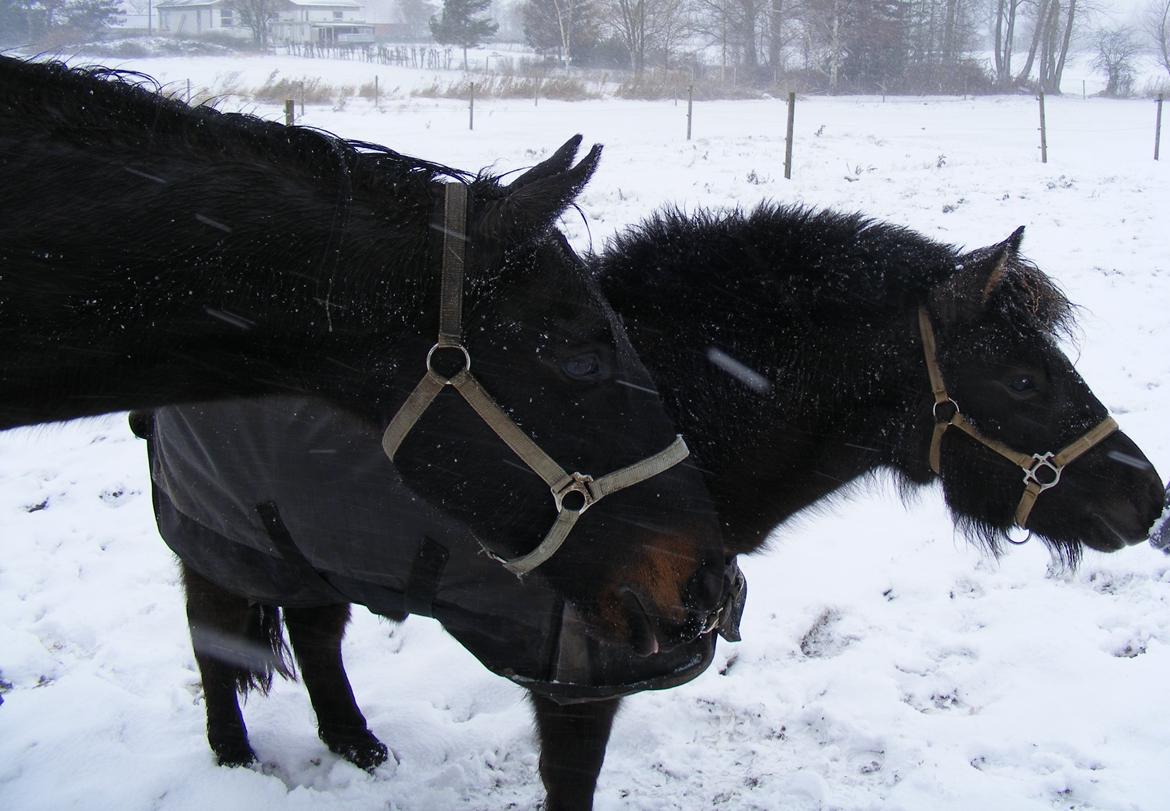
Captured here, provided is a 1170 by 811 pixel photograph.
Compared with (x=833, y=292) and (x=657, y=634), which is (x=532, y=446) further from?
(x=833, y=292)

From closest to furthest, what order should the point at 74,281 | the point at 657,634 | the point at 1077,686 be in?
1. the point at 74,281
2. the point at 657,634
3. the point at 1077,686

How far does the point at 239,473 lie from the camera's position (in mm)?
2275

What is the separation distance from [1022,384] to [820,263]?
0.67 meters

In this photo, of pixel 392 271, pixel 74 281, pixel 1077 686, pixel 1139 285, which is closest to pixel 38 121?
pixel 74 281

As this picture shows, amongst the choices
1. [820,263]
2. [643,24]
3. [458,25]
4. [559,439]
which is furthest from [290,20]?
[559,439]

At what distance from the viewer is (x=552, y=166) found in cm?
180

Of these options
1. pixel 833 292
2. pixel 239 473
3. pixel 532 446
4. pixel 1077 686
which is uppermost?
pixel 833 292

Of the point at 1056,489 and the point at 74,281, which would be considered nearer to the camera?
the point at 74,281

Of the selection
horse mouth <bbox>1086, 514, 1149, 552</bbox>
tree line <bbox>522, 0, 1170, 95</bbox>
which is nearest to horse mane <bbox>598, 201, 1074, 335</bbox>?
horse mouth <bbox>1086, 514, 1149, 552</bbox>

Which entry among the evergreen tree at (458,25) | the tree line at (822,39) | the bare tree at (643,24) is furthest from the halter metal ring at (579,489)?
the evergreen tree at (458,25)

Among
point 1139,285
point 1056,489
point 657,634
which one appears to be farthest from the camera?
point 1139,285

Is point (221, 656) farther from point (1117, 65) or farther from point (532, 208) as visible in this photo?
point (1117, 65)

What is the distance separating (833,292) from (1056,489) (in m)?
0.88

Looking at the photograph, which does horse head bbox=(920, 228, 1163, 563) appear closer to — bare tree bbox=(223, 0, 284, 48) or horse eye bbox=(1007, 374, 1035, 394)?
horse eye bbox=(1007, 374, 1035, 394)
